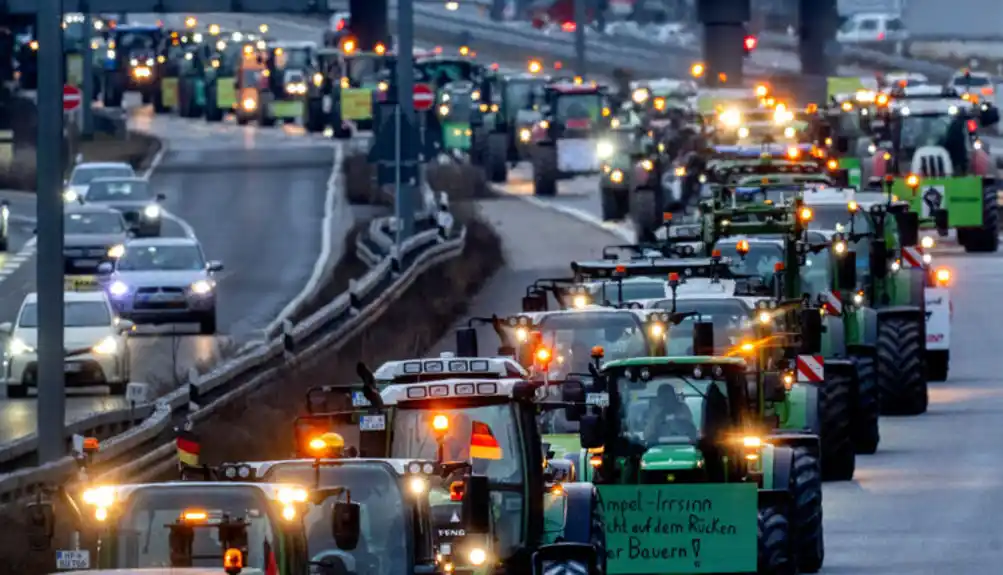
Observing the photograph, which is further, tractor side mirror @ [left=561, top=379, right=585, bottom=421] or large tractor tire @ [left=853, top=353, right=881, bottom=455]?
large tractor tire @ [left=853, top=353, right=881, bottom=455]

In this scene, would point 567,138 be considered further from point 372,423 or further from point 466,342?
point 372,423

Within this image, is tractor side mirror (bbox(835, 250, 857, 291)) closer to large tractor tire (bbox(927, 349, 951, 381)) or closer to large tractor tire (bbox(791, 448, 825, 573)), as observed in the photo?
large tractor tire (bbox(927, 349, 951, 381))

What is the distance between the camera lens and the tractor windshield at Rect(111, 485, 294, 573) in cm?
1353

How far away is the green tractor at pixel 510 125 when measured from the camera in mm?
73625

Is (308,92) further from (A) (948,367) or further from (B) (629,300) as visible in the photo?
(B) (629,300)

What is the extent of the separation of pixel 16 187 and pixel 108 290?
28.5m

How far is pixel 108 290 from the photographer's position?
4662 centimetres

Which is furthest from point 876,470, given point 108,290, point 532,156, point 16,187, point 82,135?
point 82,135

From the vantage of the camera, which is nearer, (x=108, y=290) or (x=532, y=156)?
(x=108, y=290)

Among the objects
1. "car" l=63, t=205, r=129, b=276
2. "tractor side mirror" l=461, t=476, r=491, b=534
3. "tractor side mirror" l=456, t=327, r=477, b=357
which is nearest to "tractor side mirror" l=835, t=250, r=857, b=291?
"tractor side mirror" l=456, t=327, r=477, b=357

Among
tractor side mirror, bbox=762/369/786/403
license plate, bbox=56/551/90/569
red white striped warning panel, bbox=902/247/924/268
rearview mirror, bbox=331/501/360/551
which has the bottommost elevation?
tractor side mirror, bbox=762/369/786/403

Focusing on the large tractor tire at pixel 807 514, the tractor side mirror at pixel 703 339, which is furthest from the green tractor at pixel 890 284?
the large tractor tire at pixel 807 514

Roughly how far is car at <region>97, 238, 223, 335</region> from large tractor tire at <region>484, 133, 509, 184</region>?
26.1m

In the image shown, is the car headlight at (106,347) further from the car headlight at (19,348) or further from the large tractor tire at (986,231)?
the large tractor tire at (986,231)
